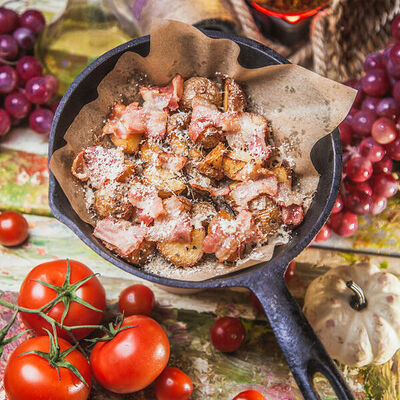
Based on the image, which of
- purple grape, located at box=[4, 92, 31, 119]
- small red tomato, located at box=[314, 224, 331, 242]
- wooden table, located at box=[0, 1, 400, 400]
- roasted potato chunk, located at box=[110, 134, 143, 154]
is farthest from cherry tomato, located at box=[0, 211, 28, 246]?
small red tomato, located at box=[314, 224, 331, 242]

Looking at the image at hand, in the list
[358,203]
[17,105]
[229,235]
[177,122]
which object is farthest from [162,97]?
[358,203]

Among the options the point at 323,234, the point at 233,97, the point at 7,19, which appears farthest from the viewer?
the point at 7,19

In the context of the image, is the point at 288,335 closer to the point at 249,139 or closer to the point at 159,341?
the point at 159,341

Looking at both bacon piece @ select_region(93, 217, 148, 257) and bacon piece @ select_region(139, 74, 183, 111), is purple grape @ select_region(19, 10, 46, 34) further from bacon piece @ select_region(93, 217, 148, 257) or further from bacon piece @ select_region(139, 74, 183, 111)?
bacon piece @ select_region(93, 217, 148, 257)

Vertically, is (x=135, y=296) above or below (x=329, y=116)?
below

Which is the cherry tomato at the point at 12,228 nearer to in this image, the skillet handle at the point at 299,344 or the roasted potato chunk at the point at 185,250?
the roasted potato chunk at the point at 185,250

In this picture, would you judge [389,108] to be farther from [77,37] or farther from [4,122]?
[4,122]

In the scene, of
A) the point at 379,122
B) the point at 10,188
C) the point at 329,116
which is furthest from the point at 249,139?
the point at 10,188
